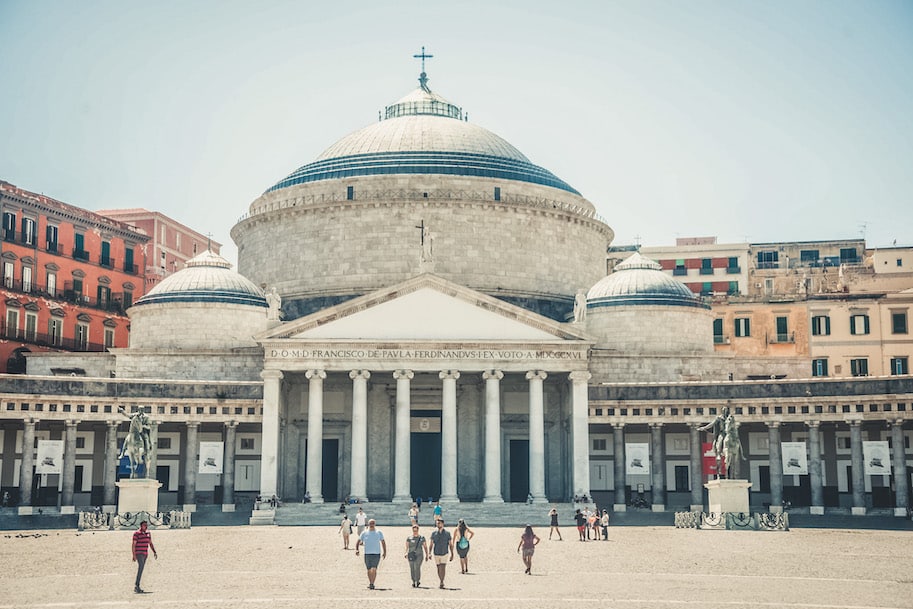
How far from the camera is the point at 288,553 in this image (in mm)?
43875

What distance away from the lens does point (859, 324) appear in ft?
281

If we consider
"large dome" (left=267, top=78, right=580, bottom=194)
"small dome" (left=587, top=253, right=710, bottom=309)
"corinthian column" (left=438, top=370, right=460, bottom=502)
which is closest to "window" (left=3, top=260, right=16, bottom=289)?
"large dome" (left=267, top=78, right=580, bottom=194)

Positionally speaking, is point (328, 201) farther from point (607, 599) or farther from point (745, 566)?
point (607, 599)

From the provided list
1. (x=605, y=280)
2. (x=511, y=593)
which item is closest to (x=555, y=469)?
(x=605, y=280)

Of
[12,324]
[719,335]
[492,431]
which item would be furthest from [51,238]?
[719,335]

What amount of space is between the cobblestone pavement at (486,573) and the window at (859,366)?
112ft

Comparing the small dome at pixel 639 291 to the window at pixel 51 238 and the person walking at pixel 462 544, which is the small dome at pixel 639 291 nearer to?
the window at pixel 51 238

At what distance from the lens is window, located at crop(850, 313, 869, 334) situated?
8550cm

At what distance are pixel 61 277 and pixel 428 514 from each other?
33718 mm

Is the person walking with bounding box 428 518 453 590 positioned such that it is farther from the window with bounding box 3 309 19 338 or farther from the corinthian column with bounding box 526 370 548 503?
the window with bounding box 3 309 19 338

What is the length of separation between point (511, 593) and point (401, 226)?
4825cm

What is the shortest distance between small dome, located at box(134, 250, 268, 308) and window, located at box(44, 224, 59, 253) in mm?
9737

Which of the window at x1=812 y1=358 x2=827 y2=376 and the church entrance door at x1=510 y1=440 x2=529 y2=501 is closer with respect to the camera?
the church entrance door at x1=510 y1=440 x2=529 y2=501

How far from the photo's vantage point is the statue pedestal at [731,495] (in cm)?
5550
